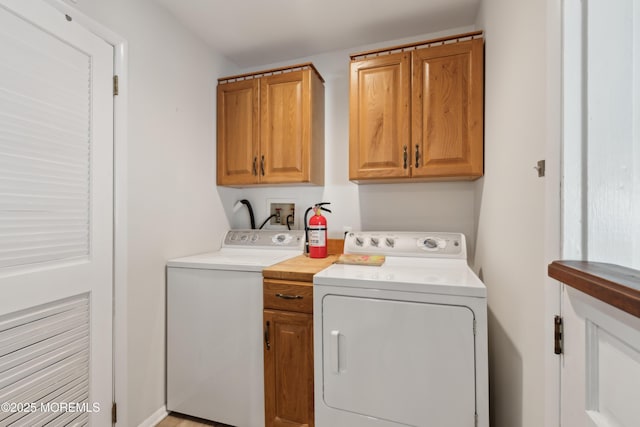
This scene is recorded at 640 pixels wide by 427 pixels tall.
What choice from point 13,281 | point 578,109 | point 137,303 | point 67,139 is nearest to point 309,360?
point 137,303

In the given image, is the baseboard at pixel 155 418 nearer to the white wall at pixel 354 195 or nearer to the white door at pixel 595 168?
the white wall at pixel 354 195

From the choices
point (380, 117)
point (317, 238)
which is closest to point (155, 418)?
point (317, 238)

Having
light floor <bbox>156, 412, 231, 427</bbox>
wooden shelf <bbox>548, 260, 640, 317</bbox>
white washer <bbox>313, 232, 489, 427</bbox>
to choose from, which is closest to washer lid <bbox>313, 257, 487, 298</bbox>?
white washer <bbox>313, 232, 489, 427</bbox>

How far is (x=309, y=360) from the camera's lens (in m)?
1.46

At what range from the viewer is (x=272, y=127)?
7.01 feet

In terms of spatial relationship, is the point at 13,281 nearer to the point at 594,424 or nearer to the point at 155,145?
the point at 155,145

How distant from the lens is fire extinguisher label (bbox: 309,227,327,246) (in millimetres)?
1989

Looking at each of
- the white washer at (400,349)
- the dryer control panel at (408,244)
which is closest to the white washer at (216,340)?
the white washer at (400,349)

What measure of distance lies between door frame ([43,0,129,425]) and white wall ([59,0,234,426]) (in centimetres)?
2

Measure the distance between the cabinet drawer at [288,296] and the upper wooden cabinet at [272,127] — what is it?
0.83 metres

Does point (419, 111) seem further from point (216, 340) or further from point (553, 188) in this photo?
point (216, 340)

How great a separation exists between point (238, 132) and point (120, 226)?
1.11 metres

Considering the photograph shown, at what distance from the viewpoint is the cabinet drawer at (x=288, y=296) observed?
4.89ft

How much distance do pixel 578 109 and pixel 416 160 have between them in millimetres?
1109
